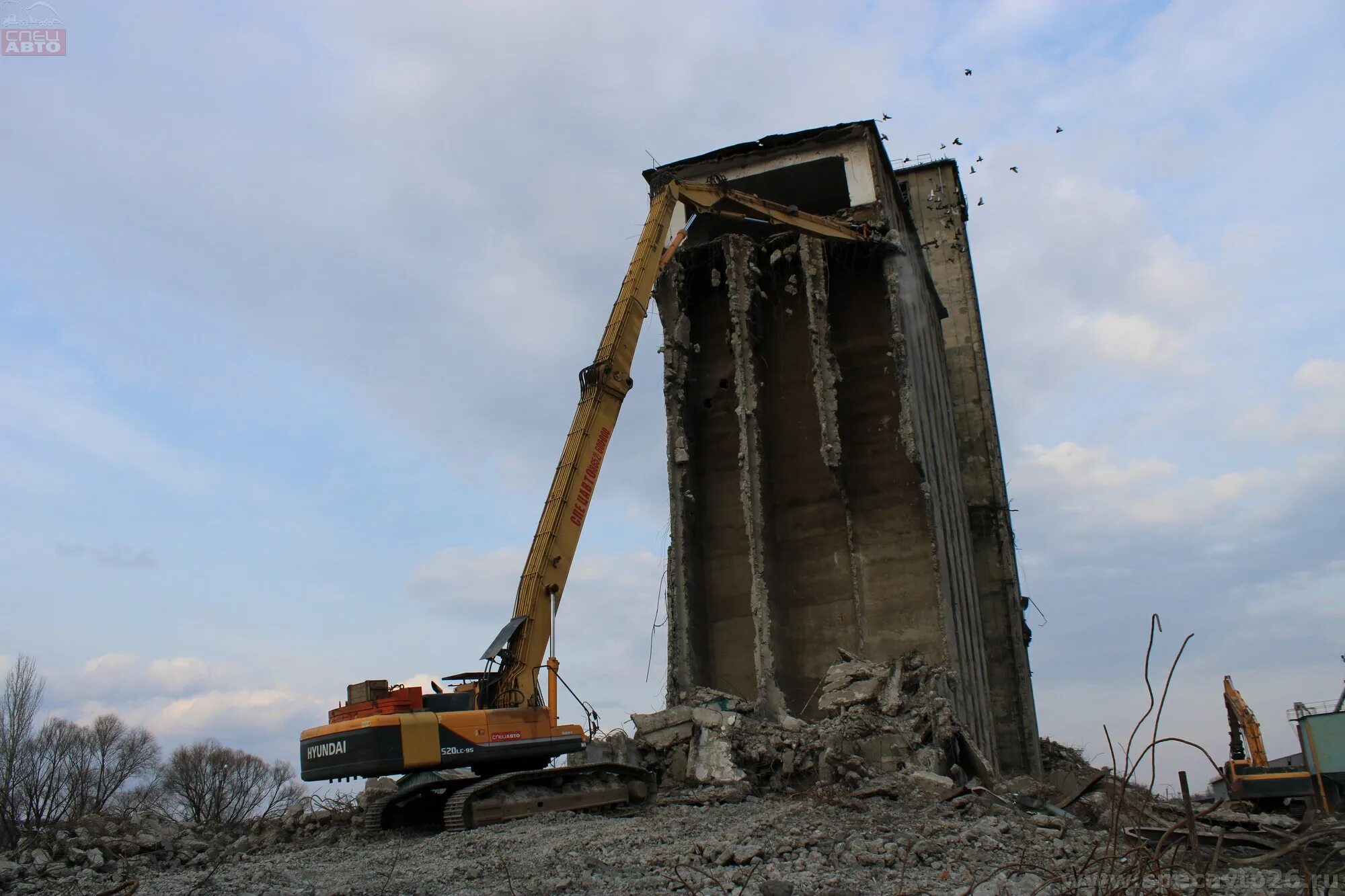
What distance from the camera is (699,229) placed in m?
17.6

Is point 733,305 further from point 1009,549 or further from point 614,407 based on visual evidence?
point 1009,549

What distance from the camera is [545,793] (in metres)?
9.87

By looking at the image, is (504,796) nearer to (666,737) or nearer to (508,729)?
(508,729)

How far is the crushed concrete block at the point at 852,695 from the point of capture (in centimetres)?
1307

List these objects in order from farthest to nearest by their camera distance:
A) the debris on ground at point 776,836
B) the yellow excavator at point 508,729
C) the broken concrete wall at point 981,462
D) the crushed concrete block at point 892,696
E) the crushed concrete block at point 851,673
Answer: the broken concrete wall at point 981,462 < the crushed concrete block at point 851,673 < the crushed concrete block at point 892,696 < the yellow excavator at point 508,729 < the debris on ground at point 776,836

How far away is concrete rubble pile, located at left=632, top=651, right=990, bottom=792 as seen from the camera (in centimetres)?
1177

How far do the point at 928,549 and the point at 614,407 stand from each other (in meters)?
5.39

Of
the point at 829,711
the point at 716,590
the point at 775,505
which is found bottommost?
the point at 829,711

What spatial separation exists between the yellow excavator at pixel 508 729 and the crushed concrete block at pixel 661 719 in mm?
1853

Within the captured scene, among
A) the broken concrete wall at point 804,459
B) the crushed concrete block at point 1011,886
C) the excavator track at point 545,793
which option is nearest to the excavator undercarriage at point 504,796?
the excavator track at point 545,793

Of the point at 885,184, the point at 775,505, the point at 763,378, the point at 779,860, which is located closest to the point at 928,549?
the point at 775,505

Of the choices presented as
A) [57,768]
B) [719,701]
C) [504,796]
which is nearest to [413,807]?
[504,796]

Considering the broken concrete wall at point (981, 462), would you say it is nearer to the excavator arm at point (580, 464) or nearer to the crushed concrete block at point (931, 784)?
the crushed concrete block at point (931, 784)

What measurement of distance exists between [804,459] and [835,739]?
16.4ft
